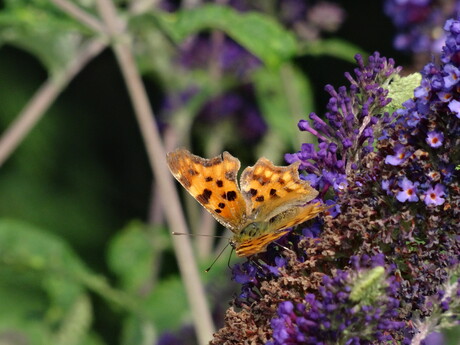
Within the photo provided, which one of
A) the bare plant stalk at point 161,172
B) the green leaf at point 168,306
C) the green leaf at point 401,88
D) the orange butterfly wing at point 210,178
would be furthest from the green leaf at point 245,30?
the green leaf at point 168,306

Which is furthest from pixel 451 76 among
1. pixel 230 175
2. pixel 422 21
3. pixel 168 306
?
pixel 168 306

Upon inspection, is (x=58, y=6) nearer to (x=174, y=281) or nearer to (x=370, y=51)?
(x=174, y=281)

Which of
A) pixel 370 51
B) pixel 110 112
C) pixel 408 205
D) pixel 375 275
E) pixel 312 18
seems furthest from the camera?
pixel 110 112

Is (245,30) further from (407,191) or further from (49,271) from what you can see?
(407,191)

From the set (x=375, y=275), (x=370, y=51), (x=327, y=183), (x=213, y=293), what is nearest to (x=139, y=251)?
(x=213, y=293)

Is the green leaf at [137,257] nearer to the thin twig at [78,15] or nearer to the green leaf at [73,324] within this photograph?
the green leaf at [73,324]

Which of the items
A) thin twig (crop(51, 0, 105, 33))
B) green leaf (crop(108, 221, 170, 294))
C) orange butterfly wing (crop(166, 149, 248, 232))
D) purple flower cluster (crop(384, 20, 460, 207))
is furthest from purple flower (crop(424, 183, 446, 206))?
green leaf (crop(108, 221, 170, 294))
